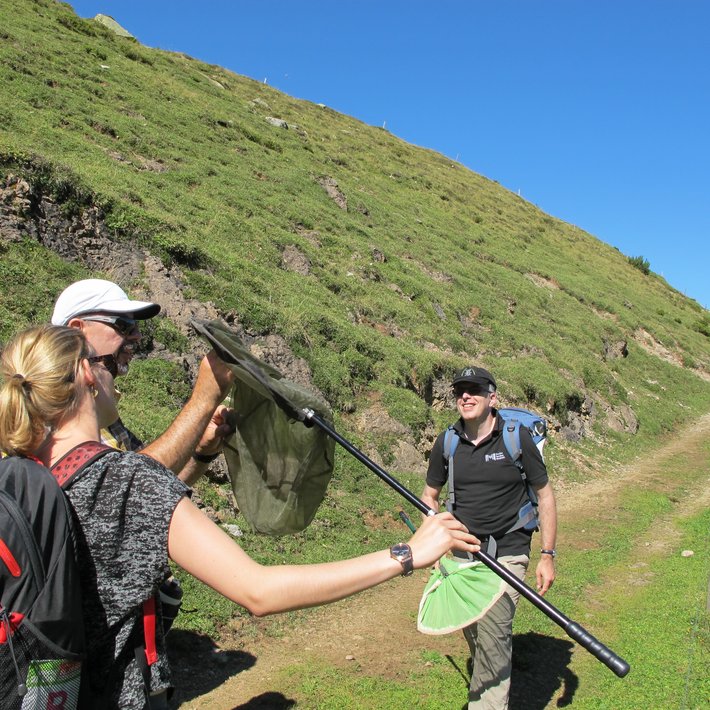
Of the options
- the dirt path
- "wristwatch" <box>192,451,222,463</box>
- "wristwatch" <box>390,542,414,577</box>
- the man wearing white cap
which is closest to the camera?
"wristwatch" <box>390,542,414,577</box>

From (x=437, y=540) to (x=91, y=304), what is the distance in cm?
178

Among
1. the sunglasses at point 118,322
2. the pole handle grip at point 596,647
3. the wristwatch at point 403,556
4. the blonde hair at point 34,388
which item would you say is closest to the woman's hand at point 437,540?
the wristwatch at point 403,556

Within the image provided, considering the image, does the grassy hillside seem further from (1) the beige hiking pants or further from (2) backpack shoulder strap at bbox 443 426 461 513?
(1) the beige hiking pants

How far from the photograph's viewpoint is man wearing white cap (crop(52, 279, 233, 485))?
240 cm

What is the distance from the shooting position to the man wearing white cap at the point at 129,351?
2398 mm

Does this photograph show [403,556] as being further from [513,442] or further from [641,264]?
[641,264]

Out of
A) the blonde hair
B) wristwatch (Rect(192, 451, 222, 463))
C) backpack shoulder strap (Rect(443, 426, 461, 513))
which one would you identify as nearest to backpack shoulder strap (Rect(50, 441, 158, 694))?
the blonde hair

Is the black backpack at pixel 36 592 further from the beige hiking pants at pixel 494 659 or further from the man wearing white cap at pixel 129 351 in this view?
the beige hiking pants at pixel 494 659

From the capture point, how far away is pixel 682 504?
12242 millimetres

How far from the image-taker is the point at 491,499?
4.27 metres

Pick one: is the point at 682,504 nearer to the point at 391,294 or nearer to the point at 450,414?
the point at 450,414

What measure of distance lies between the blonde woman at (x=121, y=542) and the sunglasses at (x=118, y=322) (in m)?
0.76

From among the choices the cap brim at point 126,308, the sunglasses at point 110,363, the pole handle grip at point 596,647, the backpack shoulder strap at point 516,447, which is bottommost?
the pole handle grip at point 596,647

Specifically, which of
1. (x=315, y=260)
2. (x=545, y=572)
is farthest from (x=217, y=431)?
(x=315, y=260)
